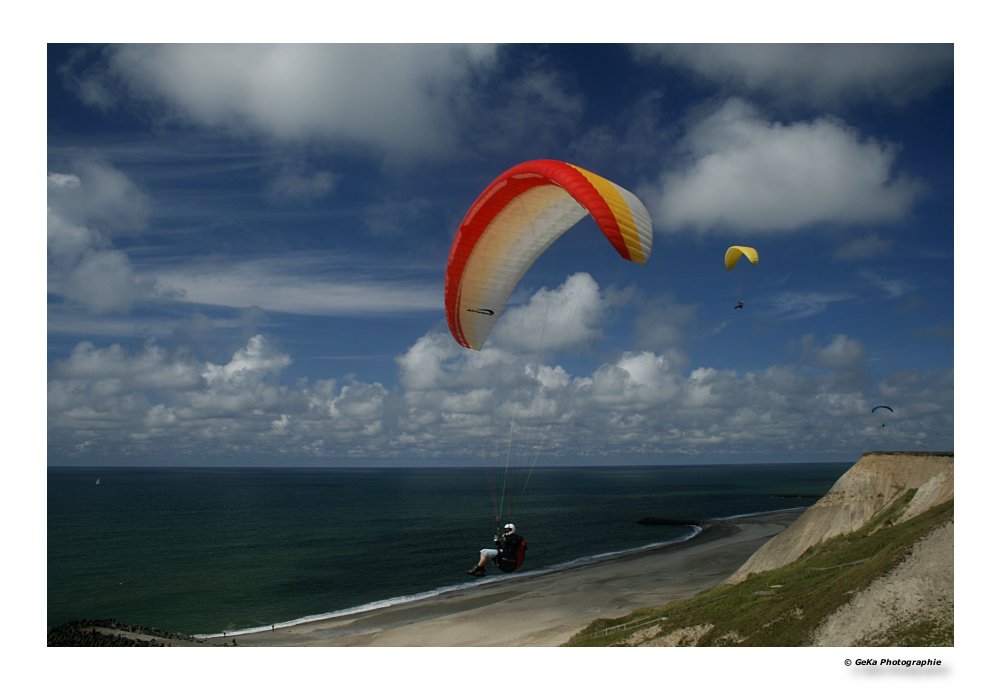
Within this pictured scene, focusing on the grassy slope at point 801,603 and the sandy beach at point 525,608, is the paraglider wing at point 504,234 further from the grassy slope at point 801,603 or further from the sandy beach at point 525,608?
the sandy beach at point 525,608

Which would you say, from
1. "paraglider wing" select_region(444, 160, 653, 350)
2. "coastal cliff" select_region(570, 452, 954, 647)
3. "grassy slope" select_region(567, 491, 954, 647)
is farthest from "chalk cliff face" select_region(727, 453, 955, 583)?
"paraglider wing" select_region(444, 160, 653, 350)

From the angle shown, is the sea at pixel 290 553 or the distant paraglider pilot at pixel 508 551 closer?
the distant paraglider pilot at pixel 508 551

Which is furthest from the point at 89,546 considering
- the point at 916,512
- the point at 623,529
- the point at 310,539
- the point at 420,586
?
the point at 916,512

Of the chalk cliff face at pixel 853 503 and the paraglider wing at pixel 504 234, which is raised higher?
the paraglider wing at pixel 504 234

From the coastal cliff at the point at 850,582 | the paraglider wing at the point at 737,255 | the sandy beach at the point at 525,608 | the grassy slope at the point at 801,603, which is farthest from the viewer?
the sandy beach at the point at 525,608

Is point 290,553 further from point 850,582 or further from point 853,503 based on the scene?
point 850,582

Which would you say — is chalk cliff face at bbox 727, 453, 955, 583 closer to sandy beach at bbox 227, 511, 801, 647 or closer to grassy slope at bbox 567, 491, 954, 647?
grassy slope at bbox 567, 491, 954, 647

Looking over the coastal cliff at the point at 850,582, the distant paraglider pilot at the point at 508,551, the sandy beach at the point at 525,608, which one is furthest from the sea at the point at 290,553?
the coastal cliff at the point at 850,582
